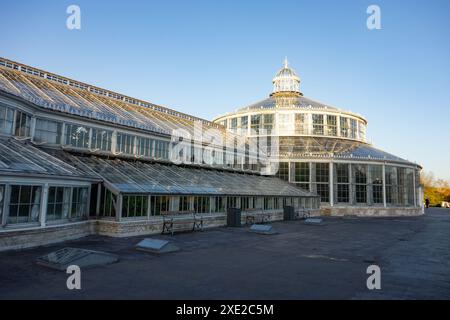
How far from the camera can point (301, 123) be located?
211 feet

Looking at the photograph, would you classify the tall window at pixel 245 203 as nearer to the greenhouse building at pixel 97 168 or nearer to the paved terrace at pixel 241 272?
the greenhouse building at pixel 97 168

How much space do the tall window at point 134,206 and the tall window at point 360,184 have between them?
41.1 m

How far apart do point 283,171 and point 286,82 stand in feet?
85.2

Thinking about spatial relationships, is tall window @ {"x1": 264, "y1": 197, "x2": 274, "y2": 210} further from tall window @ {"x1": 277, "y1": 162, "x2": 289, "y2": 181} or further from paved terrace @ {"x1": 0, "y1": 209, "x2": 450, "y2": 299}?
paved terrace @ {"x1": 0, "y1": 209, "x2": 450, "y2": 299}

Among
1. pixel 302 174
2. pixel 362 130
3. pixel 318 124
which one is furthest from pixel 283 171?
pixel 362 130

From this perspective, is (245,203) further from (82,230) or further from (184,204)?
(82,230)

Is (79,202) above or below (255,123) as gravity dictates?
below

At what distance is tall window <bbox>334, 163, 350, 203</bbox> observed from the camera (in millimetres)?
55281

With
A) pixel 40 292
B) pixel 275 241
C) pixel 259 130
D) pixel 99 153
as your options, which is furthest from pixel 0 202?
pixel 259 130

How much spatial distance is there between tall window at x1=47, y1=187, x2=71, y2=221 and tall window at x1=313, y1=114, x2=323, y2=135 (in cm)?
5114

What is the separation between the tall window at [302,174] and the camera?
56.0 m

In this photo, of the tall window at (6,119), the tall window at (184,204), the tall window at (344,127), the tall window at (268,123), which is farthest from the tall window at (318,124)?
the tall window at (6,119)

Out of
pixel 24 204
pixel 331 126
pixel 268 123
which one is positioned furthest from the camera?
pixel 268 123

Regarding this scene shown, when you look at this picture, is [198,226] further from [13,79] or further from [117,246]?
[13,79]
